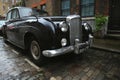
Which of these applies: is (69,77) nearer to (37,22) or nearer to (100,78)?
(100,78)

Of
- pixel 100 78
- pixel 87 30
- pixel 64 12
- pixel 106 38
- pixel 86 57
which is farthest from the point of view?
pixel 64 12

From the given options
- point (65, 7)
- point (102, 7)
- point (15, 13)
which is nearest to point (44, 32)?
point (15, 13)

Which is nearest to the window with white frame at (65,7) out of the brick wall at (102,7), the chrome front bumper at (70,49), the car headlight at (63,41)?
the brick wall at (102,7)

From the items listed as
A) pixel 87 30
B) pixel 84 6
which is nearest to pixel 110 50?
pixel 87 30

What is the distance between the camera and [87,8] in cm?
953

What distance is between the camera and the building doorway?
8.17 meters

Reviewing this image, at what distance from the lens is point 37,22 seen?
3734 millimetres

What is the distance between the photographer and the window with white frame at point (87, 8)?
9195 mm

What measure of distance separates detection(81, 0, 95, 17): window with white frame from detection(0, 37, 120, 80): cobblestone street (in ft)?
16.6

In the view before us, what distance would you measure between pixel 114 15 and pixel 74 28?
213 inches

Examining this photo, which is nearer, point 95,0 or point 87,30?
point 87,30

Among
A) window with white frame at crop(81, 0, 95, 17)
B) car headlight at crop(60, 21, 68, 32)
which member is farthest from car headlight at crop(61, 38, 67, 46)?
window with white frame at crop(81, 0, 95, 17)

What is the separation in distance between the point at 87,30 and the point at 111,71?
149 cm

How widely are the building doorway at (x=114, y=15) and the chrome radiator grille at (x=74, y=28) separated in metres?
4.92
